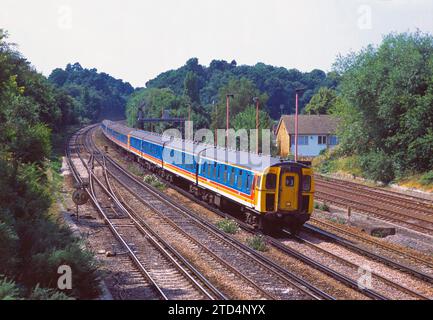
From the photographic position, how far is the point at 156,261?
15.6m

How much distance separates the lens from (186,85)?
115m

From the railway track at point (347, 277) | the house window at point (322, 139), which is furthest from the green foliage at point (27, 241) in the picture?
the house window at point (322, 139)

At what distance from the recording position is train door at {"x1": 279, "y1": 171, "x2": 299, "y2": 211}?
1844 centimetres

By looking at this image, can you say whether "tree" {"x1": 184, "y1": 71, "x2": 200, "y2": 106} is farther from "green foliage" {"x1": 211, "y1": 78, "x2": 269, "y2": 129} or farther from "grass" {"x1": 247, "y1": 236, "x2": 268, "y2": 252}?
"grass" {"x1": 247, "y1": 236, "x2": 268, "y2": 252}

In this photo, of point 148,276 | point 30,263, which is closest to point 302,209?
point 148,276

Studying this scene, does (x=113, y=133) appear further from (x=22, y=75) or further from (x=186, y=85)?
(x=186, y=85)

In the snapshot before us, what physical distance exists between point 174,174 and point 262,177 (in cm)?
1428

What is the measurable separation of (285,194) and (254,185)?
3.64 feet

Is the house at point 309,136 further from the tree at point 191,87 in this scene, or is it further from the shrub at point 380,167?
the tree at point 191,87

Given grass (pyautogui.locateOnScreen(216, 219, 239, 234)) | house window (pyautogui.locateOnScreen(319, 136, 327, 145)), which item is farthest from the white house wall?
grass (pyautogui.locateOnScreen(216, 219, 239, 234))

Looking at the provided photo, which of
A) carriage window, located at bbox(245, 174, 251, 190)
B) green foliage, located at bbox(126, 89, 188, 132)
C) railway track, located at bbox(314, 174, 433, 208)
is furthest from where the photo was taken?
green foliage, located at bbox(126, 89, 188, 132)

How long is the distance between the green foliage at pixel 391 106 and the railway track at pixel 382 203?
3.01 meters

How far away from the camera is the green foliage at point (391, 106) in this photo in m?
34.0

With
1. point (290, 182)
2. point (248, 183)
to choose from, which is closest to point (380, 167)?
point (248, 183)
